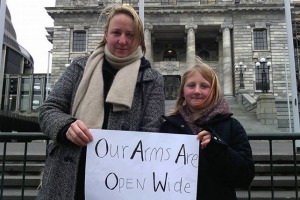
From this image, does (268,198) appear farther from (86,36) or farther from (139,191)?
(86,36)

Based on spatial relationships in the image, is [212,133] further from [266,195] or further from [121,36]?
[266,195]

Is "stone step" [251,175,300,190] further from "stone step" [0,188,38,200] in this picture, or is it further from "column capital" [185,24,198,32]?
"column capital" [185,24,198,32]

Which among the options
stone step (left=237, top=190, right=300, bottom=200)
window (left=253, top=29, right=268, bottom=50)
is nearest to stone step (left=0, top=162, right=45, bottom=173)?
stone step (left=237, top=190, right=300, bottom=200)

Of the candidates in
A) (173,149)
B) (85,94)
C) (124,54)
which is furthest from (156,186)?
(124,54)

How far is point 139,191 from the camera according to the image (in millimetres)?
2455

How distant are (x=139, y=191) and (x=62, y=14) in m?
41.0

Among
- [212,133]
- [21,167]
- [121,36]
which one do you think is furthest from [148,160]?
[21,167]

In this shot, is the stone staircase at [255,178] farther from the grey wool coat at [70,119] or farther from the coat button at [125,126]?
the coat button at [125,126]

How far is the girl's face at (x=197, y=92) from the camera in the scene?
2719 mm

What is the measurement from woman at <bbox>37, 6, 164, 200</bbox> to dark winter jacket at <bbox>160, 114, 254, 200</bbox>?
0.97ft

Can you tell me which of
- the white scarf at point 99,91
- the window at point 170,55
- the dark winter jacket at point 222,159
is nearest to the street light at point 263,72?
the window at point 170,55

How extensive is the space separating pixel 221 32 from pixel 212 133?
40067 millimetres

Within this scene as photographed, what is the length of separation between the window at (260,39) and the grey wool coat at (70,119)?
39743mm

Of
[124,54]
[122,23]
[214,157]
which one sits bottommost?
[214,157]
